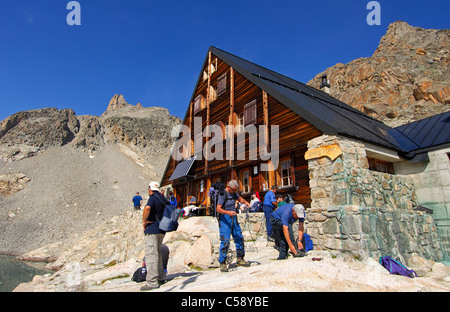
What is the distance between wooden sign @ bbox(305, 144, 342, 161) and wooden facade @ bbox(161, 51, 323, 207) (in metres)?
0.66

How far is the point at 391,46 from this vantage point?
46.5 meters

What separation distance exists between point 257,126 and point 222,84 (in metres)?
5.64

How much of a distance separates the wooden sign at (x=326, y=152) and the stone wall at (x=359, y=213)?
0.12m

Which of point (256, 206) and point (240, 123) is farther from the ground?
point (240, 123)

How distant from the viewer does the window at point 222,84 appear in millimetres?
17119

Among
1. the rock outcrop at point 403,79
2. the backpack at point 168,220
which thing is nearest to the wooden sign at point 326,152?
the backpack at point 168,220

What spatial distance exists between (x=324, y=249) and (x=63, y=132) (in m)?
66.3

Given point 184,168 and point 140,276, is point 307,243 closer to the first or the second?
point 140,276

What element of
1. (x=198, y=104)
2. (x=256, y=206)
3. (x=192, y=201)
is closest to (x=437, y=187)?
(x=256, y=206)

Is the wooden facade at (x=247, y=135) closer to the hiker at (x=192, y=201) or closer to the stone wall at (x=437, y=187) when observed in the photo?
the hiker at (x=192, y=201)

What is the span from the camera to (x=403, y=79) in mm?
34812

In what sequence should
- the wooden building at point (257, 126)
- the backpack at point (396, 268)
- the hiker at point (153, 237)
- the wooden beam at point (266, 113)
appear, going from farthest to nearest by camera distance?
the wooden beam at point (266, 113) → the wooden building at point (257, 126) → the backpack at point (396, 268) → the hiker at point (153, 237)
